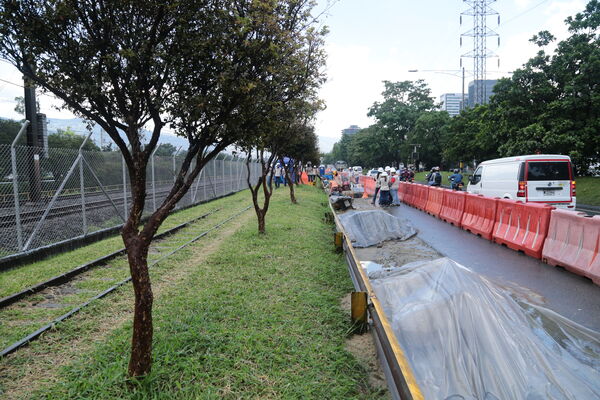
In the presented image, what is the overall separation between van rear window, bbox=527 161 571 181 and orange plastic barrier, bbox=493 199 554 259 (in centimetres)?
285

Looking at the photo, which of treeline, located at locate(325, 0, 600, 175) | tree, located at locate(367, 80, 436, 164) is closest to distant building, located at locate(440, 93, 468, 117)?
tree, located at locate(367, 80, 436, 164)

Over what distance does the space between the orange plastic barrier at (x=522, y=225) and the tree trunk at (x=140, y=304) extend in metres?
7.99

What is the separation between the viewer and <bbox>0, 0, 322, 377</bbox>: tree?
127 inches

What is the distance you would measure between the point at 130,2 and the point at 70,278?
16.9ft

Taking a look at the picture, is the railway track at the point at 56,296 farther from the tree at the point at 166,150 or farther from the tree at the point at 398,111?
the tree at the point at 398,111

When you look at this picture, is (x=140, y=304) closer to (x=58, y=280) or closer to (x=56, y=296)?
(x=56, y=296)

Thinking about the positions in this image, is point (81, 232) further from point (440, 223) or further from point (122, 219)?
point (440, 223)

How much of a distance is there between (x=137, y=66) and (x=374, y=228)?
886 centimetres

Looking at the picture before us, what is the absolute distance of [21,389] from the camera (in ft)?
11.1

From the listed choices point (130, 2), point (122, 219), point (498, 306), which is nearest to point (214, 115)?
point (130, 2)

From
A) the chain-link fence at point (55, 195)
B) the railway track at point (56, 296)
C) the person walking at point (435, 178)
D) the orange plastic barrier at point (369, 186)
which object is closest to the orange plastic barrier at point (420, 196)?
the person walking at point (435, 178)

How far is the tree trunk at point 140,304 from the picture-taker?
3291 mm

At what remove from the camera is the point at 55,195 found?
8.62 m

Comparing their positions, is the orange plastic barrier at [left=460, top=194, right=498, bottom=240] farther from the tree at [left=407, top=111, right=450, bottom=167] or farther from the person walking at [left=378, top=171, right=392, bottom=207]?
the tree at [left=407, top=111, right=450, bottom=167]
